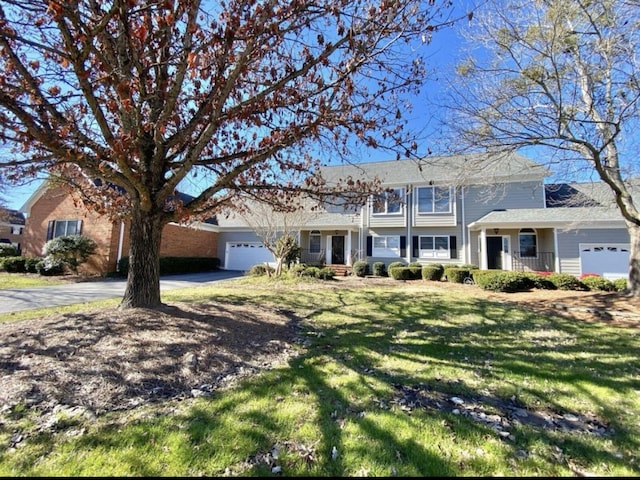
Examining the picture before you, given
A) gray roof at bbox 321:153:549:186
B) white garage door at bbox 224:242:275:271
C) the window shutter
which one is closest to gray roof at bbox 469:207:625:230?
gray roof at bbox 321:153:549:186

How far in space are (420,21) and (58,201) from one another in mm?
21377

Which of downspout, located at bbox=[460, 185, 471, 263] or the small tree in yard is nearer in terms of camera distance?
the small tree in yard

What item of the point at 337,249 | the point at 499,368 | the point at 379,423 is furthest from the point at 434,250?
the point at 379,423

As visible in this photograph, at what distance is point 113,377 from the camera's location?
3.54 meters

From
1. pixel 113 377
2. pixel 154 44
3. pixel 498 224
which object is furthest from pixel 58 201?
pixel 498 224

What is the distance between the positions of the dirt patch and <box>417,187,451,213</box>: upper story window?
1521 centimetres

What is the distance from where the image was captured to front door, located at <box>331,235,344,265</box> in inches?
851

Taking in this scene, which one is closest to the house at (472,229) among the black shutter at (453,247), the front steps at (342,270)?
the black shutter at (453,247)

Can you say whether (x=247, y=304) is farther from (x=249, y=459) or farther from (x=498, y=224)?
(x=498, y=224)

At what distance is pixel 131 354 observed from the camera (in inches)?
160

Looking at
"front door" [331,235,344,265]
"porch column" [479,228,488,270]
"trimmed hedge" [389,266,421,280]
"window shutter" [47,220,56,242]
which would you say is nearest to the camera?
"trimmed hedge" [389,266,421,280]

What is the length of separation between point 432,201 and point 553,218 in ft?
20.5

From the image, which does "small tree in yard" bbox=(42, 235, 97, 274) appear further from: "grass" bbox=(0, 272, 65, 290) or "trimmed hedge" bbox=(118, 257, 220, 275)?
"trimmed hedge" bbox=(118, 257, 220, 275)

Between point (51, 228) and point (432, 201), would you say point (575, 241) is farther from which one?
point (51, 228)
